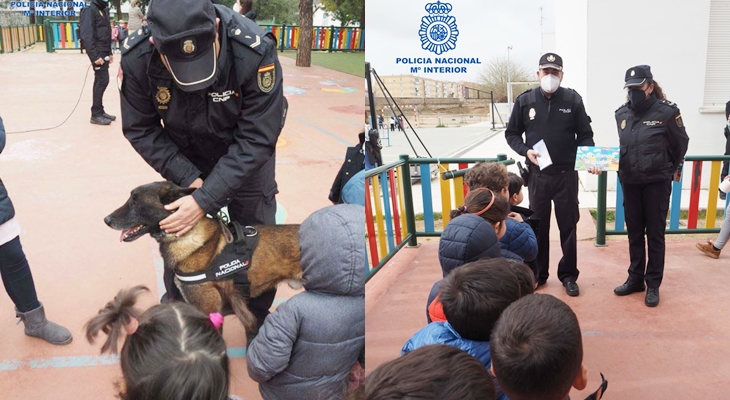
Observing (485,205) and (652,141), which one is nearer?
(485,205)

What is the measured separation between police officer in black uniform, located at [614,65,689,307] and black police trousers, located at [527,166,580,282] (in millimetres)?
243

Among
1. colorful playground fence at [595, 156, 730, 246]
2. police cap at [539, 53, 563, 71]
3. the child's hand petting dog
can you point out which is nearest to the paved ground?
the child's hand petting dog

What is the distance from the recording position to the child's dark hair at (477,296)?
1185mm

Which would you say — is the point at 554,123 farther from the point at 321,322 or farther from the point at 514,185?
the point at 321,322

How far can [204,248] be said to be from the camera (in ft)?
4.73

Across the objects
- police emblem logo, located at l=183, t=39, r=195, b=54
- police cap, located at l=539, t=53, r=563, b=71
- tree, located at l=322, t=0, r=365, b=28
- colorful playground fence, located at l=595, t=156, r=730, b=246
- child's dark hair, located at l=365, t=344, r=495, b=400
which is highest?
tree, located at l=322, t=0, r=365, b=28

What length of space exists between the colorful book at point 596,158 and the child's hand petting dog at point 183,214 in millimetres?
1206

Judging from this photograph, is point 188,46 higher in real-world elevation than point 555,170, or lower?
higher

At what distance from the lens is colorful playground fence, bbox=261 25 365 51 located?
4.30ft

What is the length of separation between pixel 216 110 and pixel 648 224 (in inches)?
82.0

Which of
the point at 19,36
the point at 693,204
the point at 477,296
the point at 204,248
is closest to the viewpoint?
the point at 477,296

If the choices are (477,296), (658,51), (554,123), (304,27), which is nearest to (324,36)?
(304,27)

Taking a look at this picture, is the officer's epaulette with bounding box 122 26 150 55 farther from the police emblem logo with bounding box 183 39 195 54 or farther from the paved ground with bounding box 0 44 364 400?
the paved ground with bounding box 0 44 364 400

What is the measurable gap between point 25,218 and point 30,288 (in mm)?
461
